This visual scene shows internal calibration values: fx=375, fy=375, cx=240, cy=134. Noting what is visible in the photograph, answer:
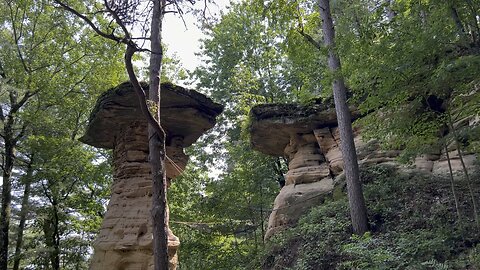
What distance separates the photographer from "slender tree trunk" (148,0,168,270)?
18.6 ft

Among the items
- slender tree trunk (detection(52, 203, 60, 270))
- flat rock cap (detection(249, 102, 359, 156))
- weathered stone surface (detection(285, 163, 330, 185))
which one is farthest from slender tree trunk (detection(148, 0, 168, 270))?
slender tree trunk (detection(52, 203, 60, 270))

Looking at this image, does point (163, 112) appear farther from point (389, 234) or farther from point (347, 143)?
point (389, 234)

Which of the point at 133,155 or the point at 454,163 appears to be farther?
the point at 133,155

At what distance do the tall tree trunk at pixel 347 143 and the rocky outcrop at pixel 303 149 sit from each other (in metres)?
2.23

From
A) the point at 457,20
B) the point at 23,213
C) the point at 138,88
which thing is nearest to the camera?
the point at 457,20

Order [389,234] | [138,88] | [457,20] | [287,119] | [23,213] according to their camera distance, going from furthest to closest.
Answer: [23,213]
[287,119]
[389,234]
[138,88]
[457,20]

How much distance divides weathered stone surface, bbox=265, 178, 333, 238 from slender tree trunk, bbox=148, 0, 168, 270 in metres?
4.54

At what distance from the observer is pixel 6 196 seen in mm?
11828

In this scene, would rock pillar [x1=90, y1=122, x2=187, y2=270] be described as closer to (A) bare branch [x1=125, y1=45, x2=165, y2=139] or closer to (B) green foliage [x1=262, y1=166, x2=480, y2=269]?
(B) green foliage [x1=262, y1=166, x2=480, y2=269]

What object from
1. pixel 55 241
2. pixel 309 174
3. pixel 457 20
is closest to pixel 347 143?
pixel 457 20

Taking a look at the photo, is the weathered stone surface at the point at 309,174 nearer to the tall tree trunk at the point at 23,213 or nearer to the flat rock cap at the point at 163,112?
the flat rock cap at the point at 163,112

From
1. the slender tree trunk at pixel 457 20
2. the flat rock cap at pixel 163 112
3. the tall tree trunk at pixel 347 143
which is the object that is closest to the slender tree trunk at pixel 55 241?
the flat rock cap at pixel 163 112

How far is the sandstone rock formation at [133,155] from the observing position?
9.43 metres

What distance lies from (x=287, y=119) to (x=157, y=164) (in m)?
5.76
